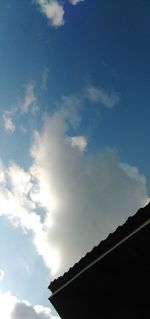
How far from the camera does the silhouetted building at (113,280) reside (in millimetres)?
4586

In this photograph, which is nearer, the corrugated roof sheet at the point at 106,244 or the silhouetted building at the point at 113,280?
Answer: the corrugated roof sheet at the point at 106,244

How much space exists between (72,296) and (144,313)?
1.59 metres

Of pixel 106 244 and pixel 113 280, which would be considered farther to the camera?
pixel 113 280

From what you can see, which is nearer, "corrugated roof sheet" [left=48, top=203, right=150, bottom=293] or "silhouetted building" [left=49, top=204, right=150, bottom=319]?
"corrugated roof sheet" [left=48, top=203, right=150, bottom=293]

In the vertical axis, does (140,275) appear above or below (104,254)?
below

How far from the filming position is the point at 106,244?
4.89 m

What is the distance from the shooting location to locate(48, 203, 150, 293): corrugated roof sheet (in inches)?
168

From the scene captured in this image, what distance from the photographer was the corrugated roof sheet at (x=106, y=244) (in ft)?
14.0

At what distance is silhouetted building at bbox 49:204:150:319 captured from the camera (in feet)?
15.0

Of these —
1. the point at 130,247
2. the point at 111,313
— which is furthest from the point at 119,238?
the point at 111,313

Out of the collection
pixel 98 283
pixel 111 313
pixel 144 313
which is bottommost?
pixel 144 313

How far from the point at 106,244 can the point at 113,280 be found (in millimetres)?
1077

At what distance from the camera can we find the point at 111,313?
5.95 meters

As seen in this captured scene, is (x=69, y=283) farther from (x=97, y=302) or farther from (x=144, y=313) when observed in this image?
Result: (x=144, y=313)
